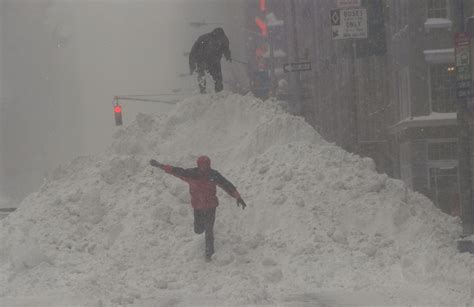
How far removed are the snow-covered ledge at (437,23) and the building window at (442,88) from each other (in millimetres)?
1225

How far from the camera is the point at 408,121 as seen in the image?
69.6ft

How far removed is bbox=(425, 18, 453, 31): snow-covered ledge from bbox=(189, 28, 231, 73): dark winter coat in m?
9.25

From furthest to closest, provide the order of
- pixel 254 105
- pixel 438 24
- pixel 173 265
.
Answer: pixel 438 24, pixel 254 105, pixel 173 265

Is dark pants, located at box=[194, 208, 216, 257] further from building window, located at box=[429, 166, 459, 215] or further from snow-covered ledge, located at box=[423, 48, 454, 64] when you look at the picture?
snow-covered ledge, located at box=[423, 48, 454, 64]

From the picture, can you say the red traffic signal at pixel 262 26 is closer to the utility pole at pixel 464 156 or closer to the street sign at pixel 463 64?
the street sign at pixel 463 64

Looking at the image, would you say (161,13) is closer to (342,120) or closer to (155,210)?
(342,120)

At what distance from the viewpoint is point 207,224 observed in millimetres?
9984

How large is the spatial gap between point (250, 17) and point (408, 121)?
121 feet

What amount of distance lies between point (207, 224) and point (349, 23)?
639 cm

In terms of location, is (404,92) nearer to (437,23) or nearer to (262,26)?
(437,23)

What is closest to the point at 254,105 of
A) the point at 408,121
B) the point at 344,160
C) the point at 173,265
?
the point at 344,160

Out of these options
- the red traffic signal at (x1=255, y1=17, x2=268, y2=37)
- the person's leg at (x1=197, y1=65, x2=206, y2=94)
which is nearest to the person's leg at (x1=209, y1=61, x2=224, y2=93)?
the person's leg at (x1=197, y1=65, x2=206, y2=94)

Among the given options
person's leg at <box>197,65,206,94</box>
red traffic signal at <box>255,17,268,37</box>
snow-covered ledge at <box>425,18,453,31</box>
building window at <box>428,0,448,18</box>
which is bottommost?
person's leg at <box>197,65,206,94</box>

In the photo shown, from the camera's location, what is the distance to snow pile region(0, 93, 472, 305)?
30.0 feet
